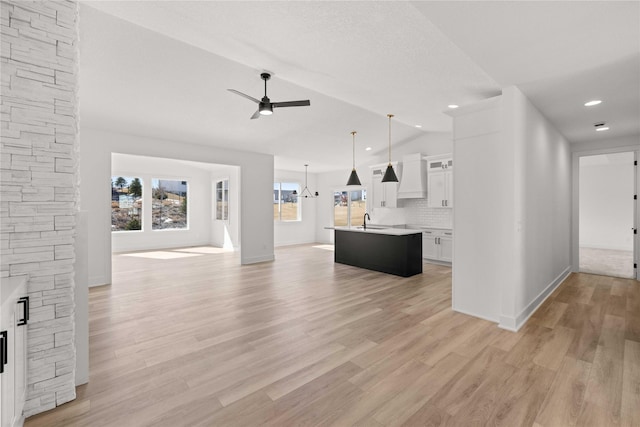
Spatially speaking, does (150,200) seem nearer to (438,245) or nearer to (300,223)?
(300,223)

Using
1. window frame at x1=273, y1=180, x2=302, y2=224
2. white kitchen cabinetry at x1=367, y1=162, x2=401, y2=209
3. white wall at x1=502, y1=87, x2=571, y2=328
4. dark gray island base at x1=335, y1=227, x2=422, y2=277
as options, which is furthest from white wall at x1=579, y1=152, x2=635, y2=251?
window frame at x1=273, y1=180, x2=302, y2=224

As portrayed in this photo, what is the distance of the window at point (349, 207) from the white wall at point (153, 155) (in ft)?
12.7

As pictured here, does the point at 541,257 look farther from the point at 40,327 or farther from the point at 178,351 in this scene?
the point at 40,327

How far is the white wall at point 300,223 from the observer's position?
34.6 feet

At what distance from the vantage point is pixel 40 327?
1.87m

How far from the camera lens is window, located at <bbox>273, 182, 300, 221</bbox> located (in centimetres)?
1063

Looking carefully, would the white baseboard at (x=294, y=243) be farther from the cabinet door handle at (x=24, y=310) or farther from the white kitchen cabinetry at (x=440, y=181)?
the cabinet door handle at (x=24, y=310)

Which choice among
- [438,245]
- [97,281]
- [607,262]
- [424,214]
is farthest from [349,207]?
[97,281]

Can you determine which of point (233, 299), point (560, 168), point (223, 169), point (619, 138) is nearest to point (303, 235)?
point (223, 169)

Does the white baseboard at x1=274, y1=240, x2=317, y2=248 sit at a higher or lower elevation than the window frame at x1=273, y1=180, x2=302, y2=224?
lower

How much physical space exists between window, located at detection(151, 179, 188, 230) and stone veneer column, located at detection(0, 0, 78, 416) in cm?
828

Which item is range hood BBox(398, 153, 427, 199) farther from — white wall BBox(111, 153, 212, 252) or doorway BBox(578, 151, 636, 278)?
white wall BBox(111, 153, 212, 252)

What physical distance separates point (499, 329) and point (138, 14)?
462cm

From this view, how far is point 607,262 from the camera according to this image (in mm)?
6852
